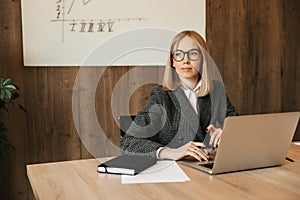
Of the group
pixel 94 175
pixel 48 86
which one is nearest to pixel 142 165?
pixel 94 175

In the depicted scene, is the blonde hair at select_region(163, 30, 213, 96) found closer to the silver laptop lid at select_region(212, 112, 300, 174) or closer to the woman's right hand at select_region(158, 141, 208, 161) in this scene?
the woman's right hand at select_region(158, 141, 208, 161)

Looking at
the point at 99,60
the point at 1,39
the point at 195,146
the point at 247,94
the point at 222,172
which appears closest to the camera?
the point at 222,172

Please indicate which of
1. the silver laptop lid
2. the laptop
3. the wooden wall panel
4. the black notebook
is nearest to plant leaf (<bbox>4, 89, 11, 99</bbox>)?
the wooden wall panel

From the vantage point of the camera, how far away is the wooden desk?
3.35ft

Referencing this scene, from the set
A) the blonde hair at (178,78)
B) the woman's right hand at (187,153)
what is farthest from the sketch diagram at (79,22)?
the woman's right hand at (187,153)

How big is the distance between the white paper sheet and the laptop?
87 mm

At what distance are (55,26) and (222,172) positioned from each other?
70.1 inches

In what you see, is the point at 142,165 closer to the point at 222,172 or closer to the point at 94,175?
the point at 94,175

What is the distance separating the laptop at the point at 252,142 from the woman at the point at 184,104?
0.36 m

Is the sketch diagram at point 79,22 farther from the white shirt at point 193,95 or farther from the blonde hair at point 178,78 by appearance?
the white shirt at point 193,95

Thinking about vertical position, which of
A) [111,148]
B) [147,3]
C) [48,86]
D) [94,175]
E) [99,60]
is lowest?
[111,148]

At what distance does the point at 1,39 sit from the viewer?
2.43m

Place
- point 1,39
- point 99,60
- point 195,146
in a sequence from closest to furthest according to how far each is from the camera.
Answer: point 195,146, point 1,39, point 99,60

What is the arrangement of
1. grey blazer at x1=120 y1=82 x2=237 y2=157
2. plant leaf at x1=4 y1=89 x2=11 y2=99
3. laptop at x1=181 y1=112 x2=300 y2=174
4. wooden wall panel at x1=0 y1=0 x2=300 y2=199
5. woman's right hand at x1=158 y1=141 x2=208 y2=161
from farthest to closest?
wooden wall panel at x1=0 y1=0 x2=300 y2=199
plant leaf at x1=4 y1=89 x2=11 y2=99
grey blazer at x1=120 y1=82 x2=237 y2=157
woman's right hand at x1=158 y1=141 x2=208 y2=161
laptop at x1=181 y1=112 x2=300 y2=174
